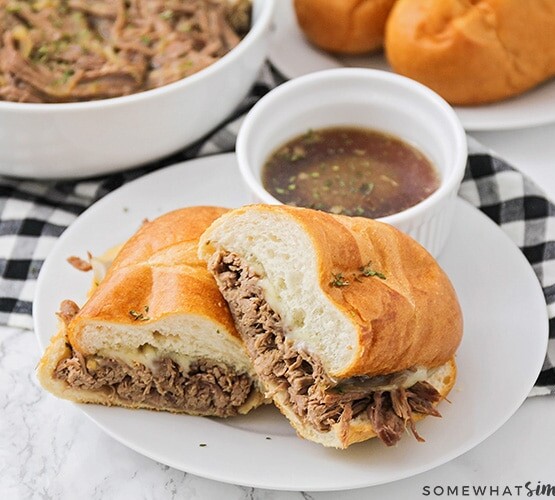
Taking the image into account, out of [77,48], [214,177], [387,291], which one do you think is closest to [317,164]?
[214,177]

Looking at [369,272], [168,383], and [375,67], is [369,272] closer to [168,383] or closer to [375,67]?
[168,383]

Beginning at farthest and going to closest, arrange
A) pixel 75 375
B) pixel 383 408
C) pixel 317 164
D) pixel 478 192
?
pixel 478 192
pixel 317 164
pixel 75 375
pixel 383 408

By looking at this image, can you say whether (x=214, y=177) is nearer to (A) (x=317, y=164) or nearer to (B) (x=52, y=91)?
(A) (x=317, y=164)

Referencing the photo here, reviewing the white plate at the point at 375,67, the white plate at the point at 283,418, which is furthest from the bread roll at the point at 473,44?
the white plate at the point at 283,418

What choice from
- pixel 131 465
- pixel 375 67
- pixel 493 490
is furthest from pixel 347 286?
pixel 375 67

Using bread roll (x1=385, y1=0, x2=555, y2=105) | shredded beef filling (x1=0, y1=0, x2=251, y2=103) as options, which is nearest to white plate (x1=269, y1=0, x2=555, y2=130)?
bread roll (x1=385, y1=0, x2=555, y2=105)

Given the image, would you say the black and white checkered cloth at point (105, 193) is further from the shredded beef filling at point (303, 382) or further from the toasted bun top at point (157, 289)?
the shredded beef filling at point (303, 382)
